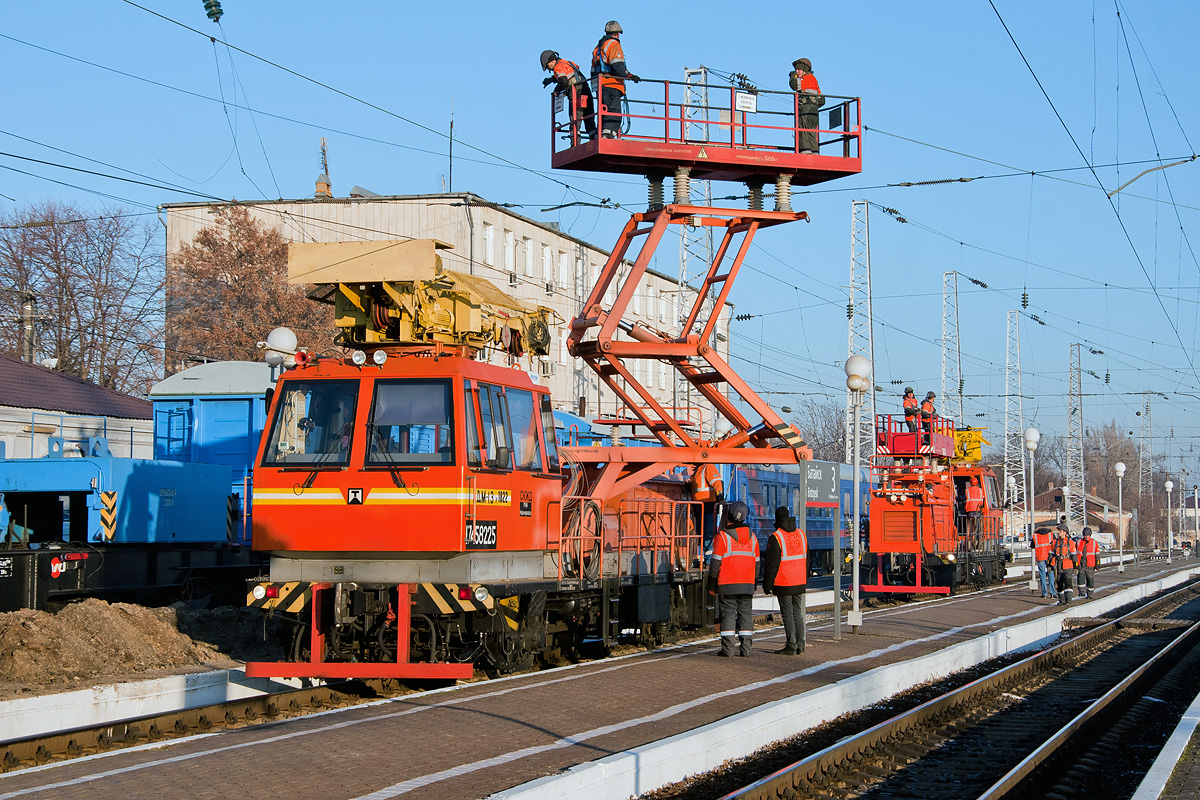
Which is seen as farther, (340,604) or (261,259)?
(261,259)

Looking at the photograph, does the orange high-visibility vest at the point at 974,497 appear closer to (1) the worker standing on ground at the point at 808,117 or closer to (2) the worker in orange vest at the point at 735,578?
(1) the worker standing on ground at the point at 808,117

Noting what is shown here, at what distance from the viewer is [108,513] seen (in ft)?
57.6

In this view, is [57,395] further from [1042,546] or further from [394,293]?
[1042,546]

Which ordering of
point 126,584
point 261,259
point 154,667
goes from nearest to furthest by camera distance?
point 154,667 → point 126,584 → point 261,259

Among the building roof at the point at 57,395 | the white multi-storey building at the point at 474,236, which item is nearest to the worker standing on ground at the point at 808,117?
the white multi-storey building at the point at 474,236

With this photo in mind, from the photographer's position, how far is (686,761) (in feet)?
27.6

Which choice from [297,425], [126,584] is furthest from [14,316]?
[297,425]

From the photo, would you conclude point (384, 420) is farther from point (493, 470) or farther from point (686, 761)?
point (686, 761)

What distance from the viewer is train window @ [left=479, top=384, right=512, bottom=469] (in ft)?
38.9

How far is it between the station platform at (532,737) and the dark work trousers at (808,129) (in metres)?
7.32

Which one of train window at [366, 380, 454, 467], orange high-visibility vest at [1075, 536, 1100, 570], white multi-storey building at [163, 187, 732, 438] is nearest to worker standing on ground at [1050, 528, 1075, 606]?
orange high-visibility vest at [1075, 536, 1100, 570]

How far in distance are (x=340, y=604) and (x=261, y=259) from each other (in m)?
33.3

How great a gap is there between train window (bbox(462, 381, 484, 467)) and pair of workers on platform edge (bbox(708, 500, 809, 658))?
12.8ft

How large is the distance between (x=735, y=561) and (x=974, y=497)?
18841 millimetres
